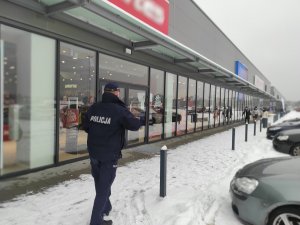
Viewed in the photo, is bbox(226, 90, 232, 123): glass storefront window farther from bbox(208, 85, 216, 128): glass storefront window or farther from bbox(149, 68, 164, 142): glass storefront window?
bbox(149, 68, 164, 142): glass storefront window

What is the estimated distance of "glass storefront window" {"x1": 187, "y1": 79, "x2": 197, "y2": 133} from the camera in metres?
14.0

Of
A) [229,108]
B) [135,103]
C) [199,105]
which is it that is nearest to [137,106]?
[135,103]

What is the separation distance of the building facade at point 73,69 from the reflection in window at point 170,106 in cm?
4

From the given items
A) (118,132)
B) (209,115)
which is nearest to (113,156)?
(118,132)

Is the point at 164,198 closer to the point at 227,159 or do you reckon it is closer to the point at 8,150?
the point at 8,150

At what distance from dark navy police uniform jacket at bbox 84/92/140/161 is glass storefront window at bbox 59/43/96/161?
3351 millimetres

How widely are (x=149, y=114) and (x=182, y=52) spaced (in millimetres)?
2658

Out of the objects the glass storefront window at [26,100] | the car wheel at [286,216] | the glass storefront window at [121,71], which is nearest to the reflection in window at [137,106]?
the glass storefront window at [121,71]

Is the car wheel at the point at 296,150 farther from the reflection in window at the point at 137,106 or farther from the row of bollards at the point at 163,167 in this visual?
the row of bollards at the point at 163,167

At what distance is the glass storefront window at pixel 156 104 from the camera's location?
1054cm

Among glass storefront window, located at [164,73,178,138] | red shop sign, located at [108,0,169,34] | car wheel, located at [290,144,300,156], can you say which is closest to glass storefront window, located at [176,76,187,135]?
→ glass storefront window, located at [164,73,178,138]

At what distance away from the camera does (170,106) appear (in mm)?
12086

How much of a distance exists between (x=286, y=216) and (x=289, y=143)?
20.6ft

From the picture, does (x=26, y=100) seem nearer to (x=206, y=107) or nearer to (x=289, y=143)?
(x=289, y=143)
